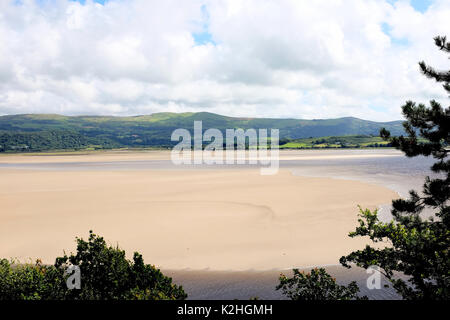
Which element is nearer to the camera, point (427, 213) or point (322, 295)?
point (322, 295)

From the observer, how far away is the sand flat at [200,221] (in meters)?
16.9

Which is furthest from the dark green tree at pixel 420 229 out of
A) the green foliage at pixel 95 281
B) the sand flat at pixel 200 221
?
the sand flat at pixel 200 221

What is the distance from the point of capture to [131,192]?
3484 cm

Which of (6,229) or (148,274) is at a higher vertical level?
(148,274)

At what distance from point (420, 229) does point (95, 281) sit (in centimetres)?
944

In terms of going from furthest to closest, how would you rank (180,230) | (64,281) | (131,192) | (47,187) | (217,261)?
1. (47,187)
2. (131,192)
3. (180,230)
4. (217,261)
5. (64,281)

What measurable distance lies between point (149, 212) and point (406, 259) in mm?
21180

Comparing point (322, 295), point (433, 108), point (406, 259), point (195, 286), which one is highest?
point (433, 108)

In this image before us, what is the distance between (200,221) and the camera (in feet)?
75.0

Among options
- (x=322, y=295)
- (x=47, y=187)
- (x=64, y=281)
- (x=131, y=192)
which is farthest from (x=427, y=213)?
(x=47, y=187)

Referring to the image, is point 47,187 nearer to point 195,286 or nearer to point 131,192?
point 131,192

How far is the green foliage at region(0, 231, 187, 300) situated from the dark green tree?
522 cm

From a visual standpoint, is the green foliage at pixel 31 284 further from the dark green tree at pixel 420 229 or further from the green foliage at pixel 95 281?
the dark green tree at pixel 420 229

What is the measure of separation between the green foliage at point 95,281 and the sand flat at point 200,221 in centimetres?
733
